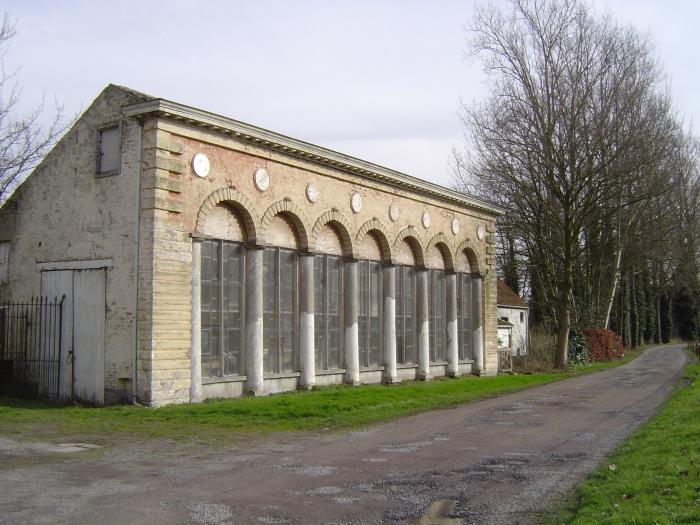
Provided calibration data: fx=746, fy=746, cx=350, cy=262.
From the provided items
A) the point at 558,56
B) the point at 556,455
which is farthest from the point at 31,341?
the point at 558,56

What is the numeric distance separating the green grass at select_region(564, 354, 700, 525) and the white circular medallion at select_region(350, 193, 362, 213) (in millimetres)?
11664

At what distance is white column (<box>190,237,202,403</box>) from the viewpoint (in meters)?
16.6

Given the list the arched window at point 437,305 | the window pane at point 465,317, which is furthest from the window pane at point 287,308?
the window pane at point 465,317

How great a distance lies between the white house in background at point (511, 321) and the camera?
4219cm

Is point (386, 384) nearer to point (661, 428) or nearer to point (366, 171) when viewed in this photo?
point (366, 171)

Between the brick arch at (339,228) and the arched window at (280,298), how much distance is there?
0.67m

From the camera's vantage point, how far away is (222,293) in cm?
1794

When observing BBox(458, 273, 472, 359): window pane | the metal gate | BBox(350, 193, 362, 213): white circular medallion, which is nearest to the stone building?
BBox(350, 193, 362, 213): white circular medallion

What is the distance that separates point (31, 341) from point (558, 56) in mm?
23799

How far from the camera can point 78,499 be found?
7.93 meters

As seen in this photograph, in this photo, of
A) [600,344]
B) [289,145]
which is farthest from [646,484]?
[600,344]

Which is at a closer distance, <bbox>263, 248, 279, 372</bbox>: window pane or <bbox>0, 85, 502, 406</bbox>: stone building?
<bbox>0, 85, 502, 406</bbox>: stone building

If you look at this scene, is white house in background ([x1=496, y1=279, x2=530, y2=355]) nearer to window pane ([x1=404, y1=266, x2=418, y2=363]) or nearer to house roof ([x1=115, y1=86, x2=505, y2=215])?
house roof ([x1=115, y1=86, x2=505, y2=215])

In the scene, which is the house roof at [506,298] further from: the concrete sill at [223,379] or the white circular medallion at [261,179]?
the concrete sill at [223,379]
